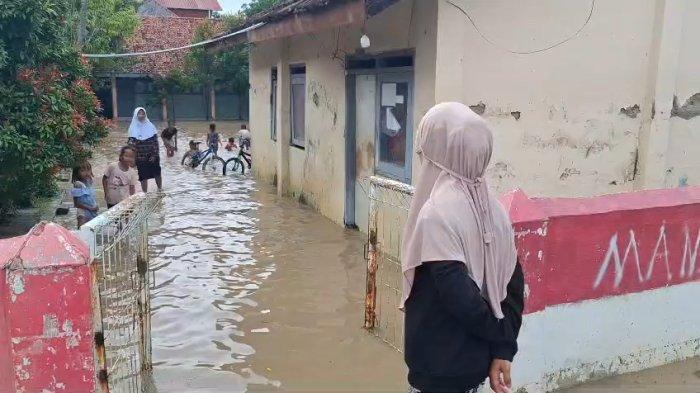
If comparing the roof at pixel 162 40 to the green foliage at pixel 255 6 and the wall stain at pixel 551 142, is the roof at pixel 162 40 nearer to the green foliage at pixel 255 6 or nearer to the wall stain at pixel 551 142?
the green foliage at pixel 255 6

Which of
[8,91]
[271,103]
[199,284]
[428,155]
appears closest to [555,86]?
[199,284]

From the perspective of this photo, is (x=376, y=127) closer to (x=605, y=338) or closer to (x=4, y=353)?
(x=605, y=338)

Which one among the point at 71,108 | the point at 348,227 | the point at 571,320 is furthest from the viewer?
the point at 348,227

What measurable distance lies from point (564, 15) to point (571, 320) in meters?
3.82

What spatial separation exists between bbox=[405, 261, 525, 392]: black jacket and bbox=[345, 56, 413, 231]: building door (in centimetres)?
509

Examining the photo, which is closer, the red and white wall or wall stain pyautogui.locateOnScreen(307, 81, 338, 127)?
the red and white wall

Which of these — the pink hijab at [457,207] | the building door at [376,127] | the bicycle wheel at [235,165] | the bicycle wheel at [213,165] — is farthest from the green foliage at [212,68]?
the pink hijab at [457,207]

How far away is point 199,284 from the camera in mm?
6750

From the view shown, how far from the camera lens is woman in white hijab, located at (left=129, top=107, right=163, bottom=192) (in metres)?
11.4

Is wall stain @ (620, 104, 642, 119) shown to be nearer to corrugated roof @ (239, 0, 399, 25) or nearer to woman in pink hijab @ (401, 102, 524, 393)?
corrugated roof @ (239, 0, 399, 25)

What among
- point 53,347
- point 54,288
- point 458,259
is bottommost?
point 53,347

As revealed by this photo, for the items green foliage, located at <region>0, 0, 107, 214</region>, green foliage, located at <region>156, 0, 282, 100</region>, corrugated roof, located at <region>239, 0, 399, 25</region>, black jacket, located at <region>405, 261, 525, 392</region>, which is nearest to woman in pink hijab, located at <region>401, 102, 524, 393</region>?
black jacket, located at <region>405, 261, 525, 392</region>

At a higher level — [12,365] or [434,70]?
[434,70]

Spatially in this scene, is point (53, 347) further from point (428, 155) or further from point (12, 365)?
point (428, 155)
